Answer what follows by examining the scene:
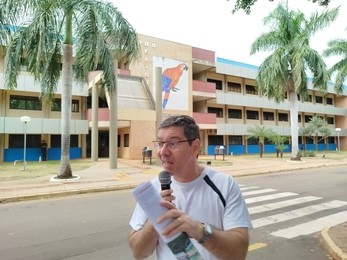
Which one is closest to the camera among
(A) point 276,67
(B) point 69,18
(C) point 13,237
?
(C) point 13,237

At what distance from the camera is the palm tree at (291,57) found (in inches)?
854

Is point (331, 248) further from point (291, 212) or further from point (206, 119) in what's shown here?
point (206, 119)

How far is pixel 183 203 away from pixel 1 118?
24.0 metres

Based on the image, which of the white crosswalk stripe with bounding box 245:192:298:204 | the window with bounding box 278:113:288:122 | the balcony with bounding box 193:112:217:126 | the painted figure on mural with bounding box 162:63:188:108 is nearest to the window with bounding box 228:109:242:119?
the balcony with bounding box 193:112:217:126

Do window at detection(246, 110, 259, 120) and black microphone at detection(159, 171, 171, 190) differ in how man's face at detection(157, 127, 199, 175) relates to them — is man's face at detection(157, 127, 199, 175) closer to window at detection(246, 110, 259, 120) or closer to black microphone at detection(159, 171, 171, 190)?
black microphone at detection(159, 171, 171, 190)

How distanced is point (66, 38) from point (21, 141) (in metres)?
14.9

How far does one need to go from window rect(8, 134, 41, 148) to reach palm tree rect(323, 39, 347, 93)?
25.1 m

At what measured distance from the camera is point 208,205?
1860 mm

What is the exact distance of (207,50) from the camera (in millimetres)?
32938

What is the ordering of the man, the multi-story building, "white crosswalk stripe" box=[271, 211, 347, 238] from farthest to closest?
1. the multi-story building
2. "white crosswalk stripe" box=[271, 211, 347, 238]
3. the man

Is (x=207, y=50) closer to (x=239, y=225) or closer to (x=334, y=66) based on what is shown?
(x=334, y=66)

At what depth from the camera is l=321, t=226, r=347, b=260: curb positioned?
14.5 ft

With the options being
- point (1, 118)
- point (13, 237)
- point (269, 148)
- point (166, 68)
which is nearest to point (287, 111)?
point (269, 148)

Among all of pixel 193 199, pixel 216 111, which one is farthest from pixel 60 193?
pixel 216 111
